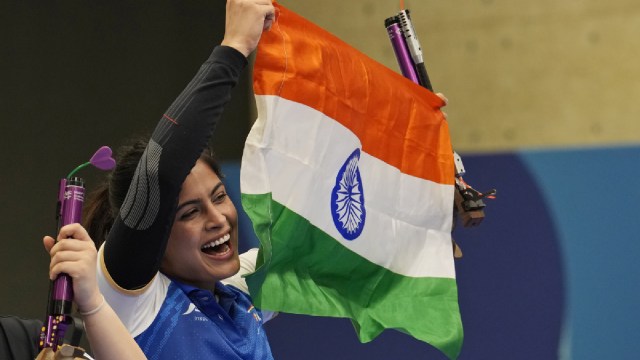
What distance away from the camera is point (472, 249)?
9.86ft

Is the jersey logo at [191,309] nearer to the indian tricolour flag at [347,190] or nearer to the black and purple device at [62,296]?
the indian tricolour flag at [347,190]

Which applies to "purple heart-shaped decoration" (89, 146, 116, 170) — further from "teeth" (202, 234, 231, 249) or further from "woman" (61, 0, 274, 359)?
"teeth" (202, 234, 231, 249)

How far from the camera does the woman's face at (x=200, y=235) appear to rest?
67.5 inches

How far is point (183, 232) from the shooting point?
1711mm

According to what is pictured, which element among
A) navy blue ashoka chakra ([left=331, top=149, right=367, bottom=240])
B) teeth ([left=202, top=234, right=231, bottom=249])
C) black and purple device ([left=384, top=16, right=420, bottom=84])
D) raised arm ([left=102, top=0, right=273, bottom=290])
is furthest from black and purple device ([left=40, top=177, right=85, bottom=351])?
black and purple device ([left=384, top=16, right=420, bottom=84])

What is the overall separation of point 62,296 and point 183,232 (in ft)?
1.53

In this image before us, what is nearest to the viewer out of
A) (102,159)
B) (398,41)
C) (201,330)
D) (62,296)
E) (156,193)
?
(62,296)

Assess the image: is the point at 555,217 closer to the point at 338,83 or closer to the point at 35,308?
the point at 338,83

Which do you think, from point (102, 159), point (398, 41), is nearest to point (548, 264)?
point (398, 41)

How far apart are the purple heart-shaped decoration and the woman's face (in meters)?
0.34

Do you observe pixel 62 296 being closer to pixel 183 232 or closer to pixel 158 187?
pixel 158 187

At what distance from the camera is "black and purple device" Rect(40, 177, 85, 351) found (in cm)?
124

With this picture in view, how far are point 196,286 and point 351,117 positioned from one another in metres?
0.49

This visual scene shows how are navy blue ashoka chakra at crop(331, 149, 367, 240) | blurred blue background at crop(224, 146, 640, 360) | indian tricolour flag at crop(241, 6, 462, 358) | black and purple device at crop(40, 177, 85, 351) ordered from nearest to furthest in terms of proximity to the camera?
black and purple device at crop(40, 177, 85, 351) → indian tricolour flag at crop(241, 6, 462, 358) → navy blue ashoka chakra at crop(331, 149, 367, 240) → blurred blue background at crop(224, 146, 640, 360)
